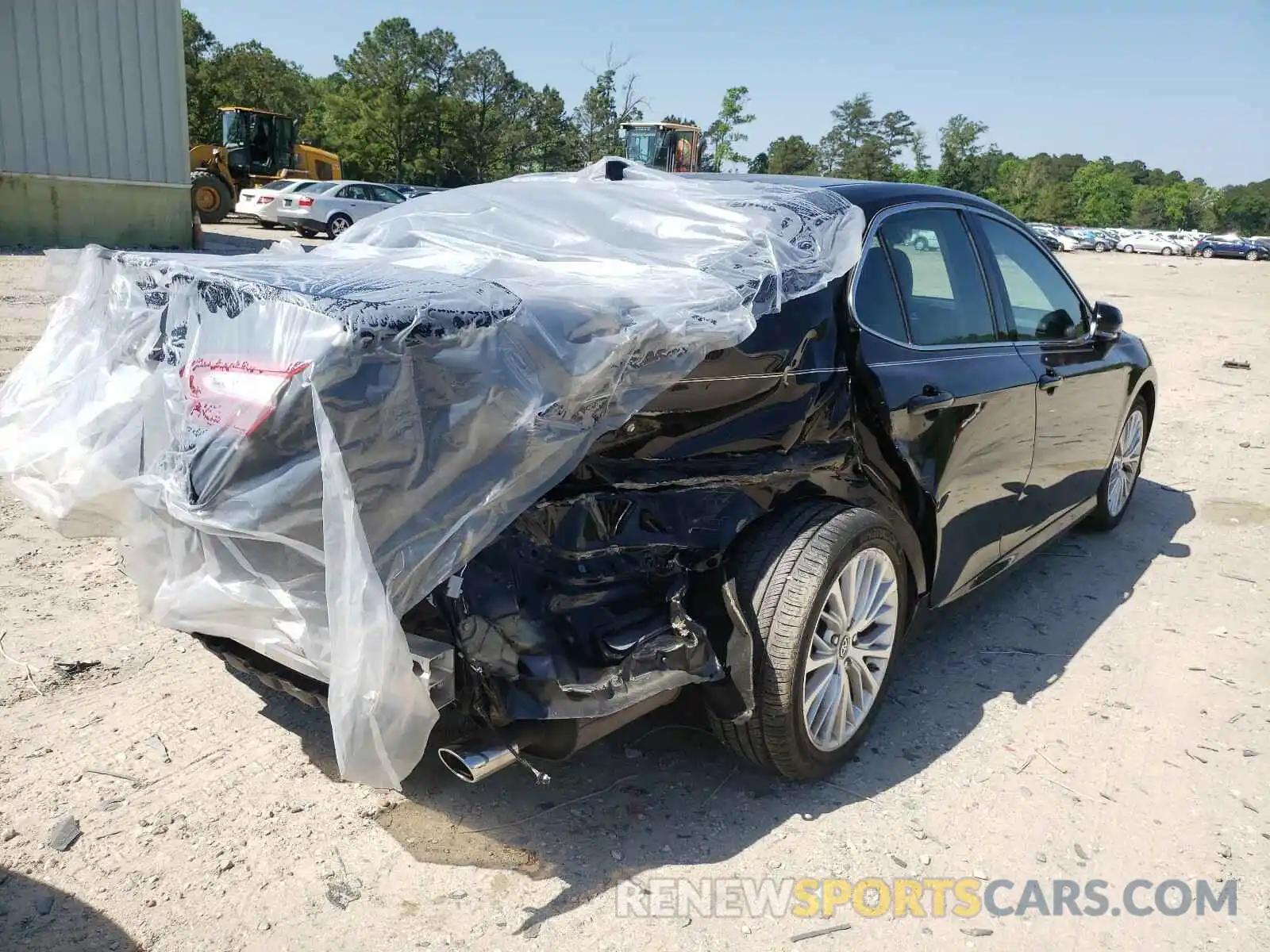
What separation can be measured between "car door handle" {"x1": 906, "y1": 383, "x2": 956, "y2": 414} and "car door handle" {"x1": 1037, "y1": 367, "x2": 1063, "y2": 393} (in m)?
0.82

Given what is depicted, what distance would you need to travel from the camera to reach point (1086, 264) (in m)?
34.2

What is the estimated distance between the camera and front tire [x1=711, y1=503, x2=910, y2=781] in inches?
102

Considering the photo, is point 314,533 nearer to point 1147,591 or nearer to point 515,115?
point 1147,591

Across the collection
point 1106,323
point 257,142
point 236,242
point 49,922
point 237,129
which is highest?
point 237,129

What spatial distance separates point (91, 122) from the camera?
15336 mm

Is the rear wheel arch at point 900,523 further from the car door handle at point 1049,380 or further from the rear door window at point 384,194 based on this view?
the rear door window at point 384,194

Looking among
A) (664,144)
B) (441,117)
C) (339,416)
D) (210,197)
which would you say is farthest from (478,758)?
(441,117)

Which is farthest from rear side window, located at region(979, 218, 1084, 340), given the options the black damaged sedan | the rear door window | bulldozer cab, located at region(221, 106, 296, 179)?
bulldozer cab, located at region(221, 106, 296, 179)

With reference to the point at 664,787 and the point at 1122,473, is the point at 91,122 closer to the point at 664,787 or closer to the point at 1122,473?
the point at 1122,473

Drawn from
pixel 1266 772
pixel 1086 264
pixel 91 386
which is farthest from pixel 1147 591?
pixel 1086 264

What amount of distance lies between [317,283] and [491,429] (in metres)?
0.59

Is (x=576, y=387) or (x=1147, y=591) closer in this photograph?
(x=576, y=387)

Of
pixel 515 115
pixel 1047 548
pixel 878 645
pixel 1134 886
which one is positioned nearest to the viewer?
pixel 1134 886

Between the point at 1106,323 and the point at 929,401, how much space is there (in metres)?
1.82
